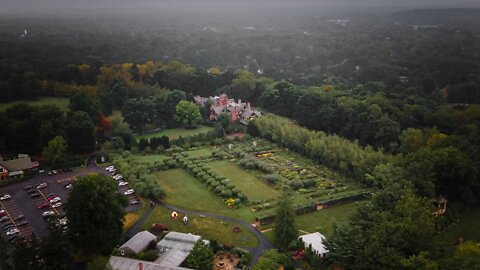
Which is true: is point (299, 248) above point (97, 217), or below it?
below

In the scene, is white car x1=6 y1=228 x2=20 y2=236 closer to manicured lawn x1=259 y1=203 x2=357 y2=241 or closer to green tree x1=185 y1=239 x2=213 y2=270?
green tree x1=185 y1=239 x2=213 y2=270

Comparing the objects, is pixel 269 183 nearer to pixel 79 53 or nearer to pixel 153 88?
pixel 153 88

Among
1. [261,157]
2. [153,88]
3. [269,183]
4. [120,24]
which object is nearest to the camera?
[269,183]

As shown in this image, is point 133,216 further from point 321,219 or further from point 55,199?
point 321,219

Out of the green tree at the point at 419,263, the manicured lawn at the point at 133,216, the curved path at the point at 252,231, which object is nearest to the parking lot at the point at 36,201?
the manicured lawn at the point at 133,216

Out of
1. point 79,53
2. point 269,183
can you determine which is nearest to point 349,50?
point 79,53

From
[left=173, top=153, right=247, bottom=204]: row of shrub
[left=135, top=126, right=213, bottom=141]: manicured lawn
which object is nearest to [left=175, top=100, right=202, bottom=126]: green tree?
[left=135, top=126, right=213, bottom=141]: manicured lawn

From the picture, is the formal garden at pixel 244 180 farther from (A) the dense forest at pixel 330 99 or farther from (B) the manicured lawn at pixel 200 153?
(A) the dense forest at pixel 330 99
